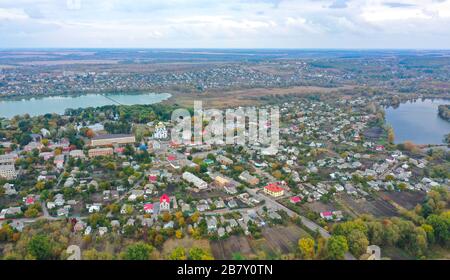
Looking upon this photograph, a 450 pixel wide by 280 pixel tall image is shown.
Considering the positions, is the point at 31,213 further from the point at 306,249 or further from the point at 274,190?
the point at 306,249

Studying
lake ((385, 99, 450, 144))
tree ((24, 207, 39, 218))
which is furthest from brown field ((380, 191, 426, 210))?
tree ((24, 207, 39, 218))

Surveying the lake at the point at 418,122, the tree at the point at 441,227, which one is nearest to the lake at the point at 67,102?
the lake at the point at 418,122

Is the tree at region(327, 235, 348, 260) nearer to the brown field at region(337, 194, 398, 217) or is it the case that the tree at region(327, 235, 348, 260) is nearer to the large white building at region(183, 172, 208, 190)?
the brown field at region(337, 194, 398, 217)

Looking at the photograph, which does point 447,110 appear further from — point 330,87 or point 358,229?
point 358,229

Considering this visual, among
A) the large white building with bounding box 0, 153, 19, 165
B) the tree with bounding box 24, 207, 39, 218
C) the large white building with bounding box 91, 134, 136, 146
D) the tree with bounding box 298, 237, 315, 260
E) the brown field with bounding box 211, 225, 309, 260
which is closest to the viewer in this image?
the tree with bounding box 298, 237, 315, 260

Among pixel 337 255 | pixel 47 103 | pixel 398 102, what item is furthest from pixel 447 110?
pixel 47 103

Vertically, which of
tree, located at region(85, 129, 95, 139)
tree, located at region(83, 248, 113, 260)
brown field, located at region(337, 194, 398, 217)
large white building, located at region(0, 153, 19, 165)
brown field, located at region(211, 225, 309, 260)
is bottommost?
brown field, located at region(211, 225, 309, 260)
